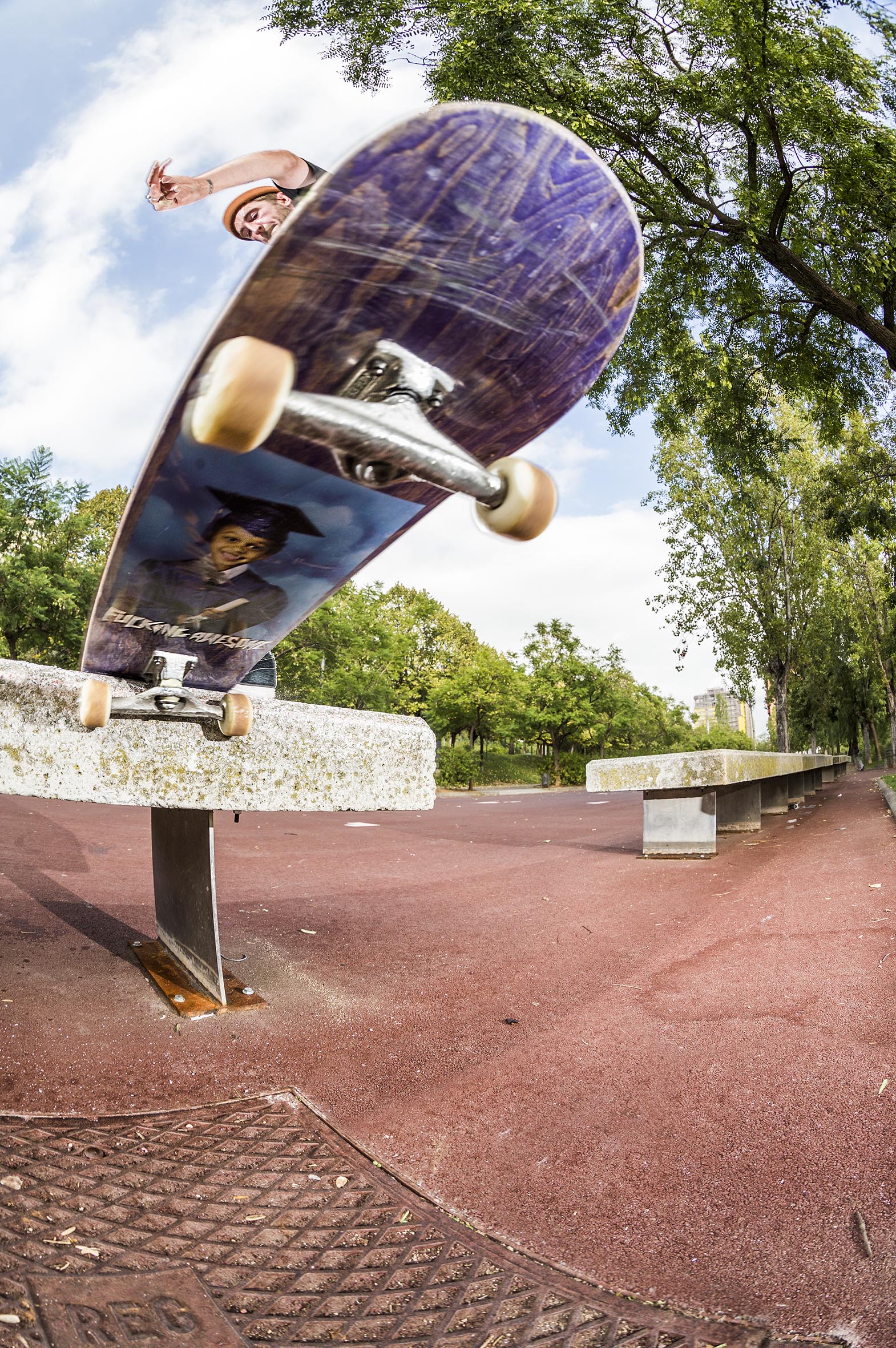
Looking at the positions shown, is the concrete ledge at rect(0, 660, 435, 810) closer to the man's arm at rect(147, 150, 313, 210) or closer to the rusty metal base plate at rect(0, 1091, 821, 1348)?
the rusty metal base plate at rect(0, 1091, 821, 1348)

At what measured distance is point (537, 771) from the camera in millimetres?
34281

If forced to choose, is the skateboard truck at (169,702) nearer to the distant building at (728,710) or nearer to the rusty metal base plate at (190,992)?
the rusty metal base plate at (190,992)

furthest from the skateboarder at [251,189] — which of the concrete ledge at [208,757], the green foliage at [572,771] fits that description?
the green foliage at [572,771]

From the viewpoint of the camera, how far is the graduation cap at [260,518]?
212 cm

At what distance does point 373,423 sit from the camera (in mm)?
1509

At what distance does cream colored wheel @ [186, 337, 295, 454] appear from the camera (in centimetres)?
127

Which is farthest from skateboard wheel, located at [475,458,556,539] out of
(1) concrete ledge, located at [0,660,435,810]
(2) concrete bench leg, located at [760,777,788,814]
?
(2) concrete bench leg, located at [760,777,788,814]

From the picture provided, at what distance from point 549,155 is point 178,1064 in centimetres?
249

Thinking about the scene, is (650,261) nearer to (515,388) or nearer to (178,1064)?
(515,388)

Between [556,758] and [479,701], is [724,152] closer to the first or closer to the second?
[479,701]

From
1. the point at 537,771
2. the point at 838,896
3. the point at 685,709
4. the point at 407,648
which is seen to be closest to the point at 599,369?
the point at 838,896

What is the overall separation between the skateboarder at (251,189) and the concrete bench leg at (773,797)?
32.9 ft

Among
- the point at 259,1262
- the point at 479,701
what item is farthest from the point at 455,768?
the point at 259,1262

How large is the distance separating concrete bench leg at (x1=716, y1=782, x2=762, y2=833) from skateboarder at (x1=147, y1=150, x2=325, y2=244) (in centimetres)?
705
